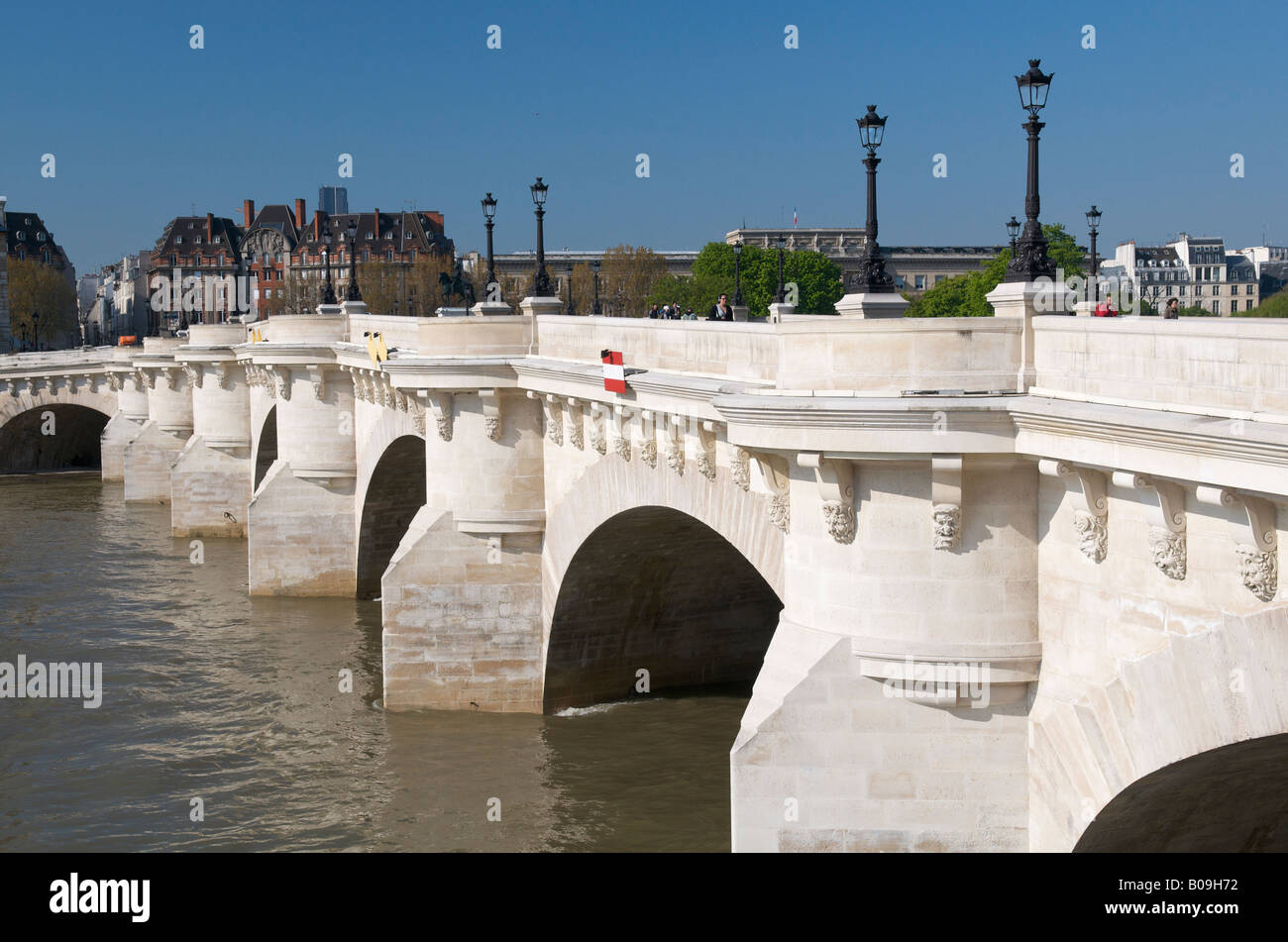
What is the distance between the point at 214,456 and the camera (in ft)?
153

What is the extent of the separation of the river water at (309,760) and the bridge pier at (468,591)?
1.94 feet

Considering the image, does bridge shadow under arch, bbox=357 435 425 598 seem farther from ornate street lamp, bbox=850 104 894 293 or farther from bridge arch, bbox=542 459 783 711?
ornate street lamp, bbox=850 104 894 293

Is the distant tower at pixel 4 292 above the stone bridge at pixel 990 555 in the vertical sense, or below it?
above

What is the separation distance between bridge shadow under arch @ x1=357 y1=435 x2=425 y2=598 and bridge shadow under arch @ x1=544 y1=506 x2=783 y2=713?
10.1 m

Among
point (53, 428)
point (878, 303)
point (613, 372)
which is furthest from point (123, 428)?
point (878, 303)

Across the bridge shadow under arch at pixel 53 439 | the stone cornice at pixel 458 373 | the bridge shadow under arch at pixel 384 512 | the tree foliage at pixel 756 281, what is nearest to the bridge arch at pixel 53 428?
the bridge shadow under arch at pixel 53 439

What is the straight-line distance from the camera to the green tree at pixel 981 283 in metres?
61.1

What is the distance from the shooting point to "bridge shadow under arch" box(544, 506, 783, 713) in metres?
21.6

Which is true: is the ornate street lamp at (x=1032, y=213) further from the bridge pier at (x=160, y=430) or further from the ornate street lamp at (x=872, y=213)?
the bridge pier at (x=160, y=430)

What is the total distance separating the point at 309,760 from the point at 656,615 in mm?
5554

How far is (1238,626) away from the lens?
8633mm

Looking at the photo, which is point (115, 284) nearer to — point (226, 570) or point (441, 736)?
point (226, 570)
